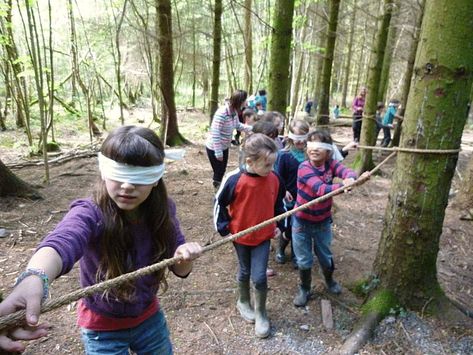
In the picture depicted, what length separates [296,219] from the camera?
10.8 ft

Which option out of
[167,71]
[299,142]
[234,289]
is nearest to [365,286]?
[234,289]

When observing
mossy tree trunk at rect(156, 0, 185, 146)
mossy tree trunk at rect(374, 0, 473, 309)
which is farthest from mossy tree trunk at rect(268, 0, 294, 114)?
mossy tree trunk at rect(156, 0, 185, 146)

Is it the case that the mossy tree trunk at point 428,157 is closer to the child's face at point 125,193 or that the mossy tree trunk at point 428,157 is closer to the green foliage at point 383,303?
the green foliage at point 383,303

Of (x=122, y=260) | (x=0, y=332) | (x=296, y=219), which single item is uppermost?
(x=0, y=332)

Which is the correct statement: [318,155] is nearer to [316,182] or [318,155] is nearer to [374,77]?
[316,182]

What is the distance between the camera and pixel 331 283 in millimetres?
3512

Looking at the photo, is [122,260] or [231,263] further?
[231,263]

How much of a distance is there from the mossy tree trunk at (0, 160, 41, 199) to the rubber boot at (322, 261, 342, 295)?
417 cm

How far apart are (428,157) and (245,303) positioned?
1901 mm

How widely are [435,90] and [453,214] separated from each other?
375cm

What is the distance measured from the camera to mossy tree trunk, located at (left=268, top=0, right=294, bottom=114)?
15.2ft

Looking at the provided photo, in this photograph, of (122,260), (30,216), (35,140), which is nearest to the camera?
(122,260)

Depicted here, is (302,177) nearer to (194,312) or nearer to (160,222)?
(194,312)

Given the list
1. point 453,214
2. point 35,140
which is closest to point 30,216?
point 453,214
